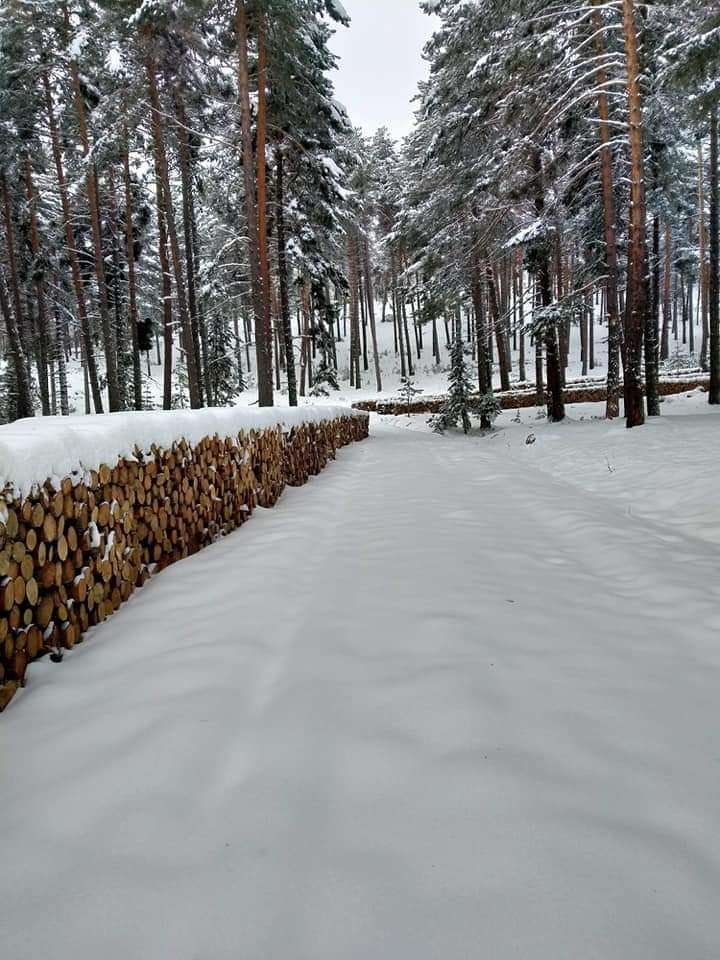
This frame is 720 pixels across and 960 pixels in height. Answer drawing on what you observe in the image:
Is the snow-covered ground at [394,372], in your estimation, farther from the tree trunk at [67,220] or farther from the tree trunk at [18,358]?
the tree trunk at [67,220]

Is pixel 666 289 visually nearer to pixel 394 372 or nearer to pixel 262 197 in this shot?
pixel 394 372

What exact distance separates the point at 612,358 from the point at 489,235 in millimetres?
4840

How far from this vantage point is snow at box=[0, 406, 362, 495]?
7.07 feet

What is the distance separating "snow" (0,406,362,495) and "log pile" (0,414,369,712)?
2.5 inches

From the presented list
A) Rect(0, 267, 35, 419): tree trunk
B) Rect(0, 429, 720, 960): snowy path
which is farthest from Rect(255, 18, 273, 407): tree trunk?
Rect(0, 267, 35, 419): tree trunk

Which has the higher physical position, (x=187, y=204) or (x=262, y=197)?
(x=187, y=204)

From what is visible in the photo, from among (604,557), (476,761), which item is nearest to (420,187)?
(604,557)

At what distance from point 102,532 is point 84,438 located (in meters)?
0.53

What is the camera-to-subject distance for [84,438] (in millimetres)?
2670

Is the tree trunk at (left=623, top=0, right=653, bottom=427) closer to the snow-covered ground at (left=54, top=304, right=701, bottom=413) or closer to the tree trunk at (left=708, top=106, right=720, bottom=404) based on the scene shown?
the tree trunk at (left=708, top=106, right=720, bottom=404)

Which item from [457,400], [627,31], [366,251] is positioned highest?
[366,251]

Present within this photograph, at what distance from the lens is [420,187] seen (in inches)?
695

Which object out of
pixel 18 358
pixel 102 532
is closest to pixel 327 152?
pixel 18 358

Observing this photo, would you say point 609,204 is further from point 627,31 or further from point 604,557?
point 604,557
